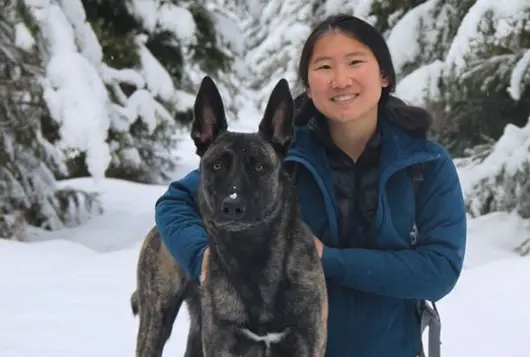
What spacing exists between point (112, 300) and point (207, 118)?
12.8 feet

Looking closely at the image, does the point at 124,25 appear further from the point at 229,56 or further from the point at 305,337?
the point at 305,337

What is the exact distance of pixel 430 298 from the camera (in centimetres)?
252

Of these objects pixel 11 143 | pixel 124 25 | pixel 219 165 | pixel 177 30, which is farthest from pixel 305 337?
pixel 124 25

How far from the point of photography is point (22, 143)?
8.17 meters

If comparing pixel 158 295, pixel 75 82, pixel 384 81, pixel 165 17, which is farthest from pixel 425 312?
pixel 165 17

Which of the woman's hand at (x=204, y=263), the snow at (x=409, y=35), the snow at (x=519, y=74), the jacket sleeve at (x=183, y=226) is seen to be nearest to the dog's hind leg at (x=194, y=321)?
the jacket sleeve at (x=183, y=226)

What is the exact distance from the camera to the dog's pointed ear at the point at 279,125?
2.46 m

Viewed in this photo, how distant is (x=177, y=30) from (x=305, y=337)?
26.4 feet

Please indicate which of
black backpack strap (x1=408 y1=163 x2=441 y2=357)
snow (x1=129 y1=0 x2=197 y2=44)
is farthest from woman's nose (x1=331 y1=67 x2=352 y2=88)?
snow (x1=129 y1=0 x2=197 y2=44)

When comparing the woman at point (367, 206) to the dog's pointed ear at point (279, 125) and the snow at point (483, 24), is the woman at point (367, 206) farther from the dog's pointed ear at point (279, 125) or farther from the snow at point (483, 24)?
the snow at point (483, 24)

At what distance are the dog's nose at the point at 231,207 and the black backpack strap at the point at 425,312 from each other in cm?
63

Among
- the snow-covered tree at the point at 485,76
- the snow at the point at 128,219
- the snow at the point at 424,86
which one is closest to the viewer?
the snow at the point at 128,219

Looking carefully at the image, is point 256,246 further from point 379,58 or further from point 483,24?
point 483,24

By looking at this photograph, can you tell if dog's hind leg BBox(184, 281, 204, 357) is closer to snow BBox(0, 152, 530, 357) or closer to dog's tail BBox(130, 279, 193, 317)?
dog's tail BBox(130, 279, 193, 317)
